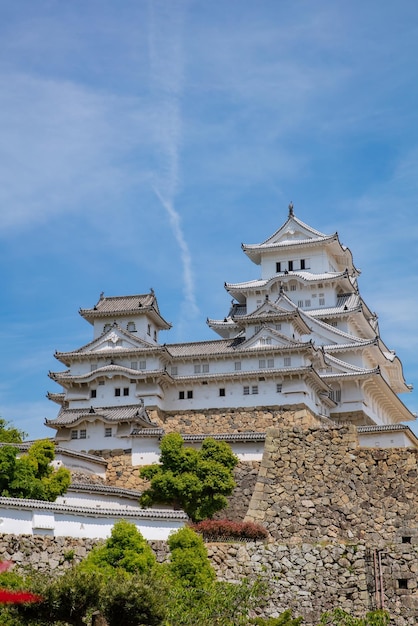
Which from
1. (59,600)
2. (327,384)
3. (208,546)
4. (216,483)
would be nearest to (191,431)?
(327,384)

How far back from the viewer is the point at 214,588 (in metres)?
26.1

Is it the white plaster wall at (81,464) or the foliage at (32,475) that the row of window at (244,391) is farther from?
the foliage at (32,475)

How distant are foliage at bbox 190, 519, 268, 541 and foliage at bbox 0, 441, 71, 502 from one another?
537cm

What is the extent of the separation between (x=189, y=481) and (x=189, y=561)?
23.4 feet

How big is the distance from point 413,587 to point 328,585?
2773 millimetres

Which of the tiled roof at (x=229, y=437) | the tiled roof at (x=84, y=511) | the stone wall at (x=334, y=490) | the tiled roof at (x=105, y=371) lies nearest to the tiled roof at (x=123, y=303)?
the tiled roof at (x=105, y=371)

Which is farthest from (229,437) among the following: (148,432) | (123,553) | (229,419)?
(123,553)

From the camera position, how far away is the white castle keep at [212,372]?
153 ft

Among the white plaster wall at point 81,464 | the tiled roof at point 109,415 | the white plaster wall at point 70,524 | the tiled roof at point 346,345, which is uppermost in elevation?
the tiled roof at point 346,345

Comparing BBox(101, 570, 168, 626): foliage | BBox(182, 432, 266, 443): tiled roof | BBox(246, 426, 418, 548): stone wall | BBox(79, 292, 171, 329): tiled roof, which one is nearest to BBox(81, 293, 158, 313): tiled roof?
BBox(79, 292, 171, 329): tiled roof

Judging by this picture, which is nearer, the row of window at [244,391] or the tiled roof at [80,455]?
the tiled roof at [80,455]

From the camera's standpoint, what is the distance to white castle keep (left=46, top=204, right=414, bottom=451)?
46656 millimetres

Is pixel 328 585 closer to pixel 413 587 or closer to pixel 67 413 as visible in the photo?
pixel 413 587

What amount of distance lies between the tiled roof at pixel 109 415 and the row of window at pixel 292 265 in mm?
19255
